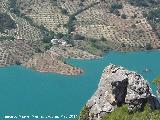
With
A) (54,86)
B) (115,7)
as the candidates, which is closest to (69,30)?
(115,7)

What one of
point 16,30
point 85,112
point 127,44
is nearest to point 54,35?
point 16,30

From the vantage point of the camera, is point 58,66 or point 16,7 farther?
point 16,7

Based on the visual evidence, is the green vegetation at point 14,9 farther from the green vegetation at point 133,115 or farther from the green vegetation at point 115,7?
the green vegetation at point 133,115

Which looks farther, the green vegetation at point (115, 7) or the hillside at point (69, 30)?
the green vegetation at point (115, 7)

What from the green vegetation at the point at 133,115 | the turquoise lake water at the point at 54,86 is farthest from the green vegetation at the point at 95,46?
the green vegetation at the point at 133,115

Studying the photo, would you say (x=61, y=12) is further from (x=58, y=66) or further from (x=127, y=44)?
(x=58, y=66)

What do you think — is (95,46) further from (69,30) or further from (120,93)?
(120,93)

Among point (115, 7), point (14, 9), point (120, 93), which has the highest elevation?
point (120, 93)
